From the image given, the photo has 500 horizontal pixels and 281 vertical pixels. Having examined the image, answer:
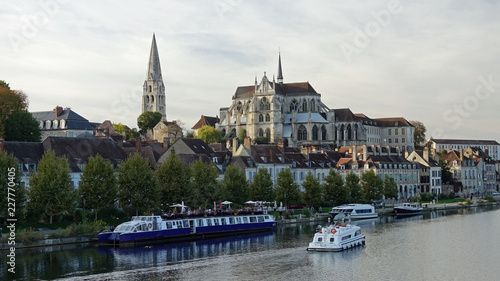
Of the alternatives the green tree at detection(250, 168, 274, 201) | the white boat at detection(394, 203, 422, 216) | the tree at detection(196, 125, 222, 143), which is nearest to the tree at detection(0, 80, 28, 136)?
the green tree at detection(250, 168, 274, 201)

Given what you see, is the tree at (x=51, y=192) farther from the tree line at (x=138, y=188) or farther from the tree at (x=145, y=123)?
the tree at (x=145, y=123)

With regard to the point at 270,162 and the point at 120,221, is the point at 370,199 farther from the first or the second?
the point at 120,221

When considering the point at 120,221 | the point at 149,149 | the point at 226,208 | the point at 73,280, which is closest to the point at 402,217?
the point at 226,208

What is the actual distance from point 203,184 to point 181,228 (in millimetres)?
12590

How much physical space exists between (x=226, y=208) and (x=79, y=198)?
793 inches

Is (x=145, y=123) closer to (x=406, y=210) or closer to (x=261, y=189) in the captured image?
(x=406, y=210)

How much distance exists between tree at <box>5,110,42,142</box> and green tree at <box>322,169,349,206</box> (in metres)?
44.7

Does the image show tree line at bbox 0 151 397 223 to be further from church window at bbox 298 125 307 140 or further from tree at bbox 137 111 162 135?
church window at bbox 298 125 307 140

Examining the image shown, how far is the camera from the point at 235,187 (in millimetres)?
79250

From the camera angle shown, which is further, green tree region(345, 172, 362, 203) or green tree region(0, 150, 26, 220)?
green tree region(345, 172, 362, 203)

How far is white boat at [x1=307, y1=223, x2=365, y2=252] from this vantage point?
175ft

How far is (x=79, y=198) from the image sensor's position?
204ft

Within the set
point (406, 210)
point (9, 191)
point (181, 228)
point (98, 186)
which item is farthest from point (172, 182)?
point (406, 210)

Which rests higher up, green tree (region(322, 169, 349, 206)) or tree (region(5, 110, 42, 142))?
tree (region(5, 110, 42, 142))
